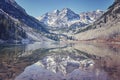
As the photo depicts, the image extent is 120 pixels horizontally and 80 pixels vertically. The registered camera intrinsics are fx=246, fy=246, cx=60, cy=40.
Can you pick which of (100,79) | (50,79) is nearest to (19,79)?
(50,79)

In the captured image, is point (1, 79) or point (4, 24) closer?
point (1, 79)

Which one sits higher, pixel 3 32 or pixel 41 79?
pixel 3 32

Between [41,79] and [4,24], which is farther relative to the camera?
[4,24]

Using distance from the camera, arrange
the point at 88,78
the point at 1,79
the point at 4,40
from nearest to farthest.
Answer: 1. the point at 1,79
2. the point at 88,78
3. the point at 4,40

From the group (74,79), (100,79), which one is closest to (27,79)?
(74,79)

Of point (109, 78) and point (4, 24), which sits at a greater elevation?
point (4, 24)

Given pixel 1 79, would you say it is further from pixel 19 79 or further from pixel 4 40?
pixel 4 40

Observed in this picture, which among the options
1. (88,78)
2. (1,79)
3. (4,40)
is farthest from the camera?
(4,40)

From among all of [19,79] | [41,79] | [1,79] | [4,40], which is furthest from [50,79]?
[4,40]

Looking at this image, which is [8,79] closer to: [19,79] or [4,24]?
[19,79]
